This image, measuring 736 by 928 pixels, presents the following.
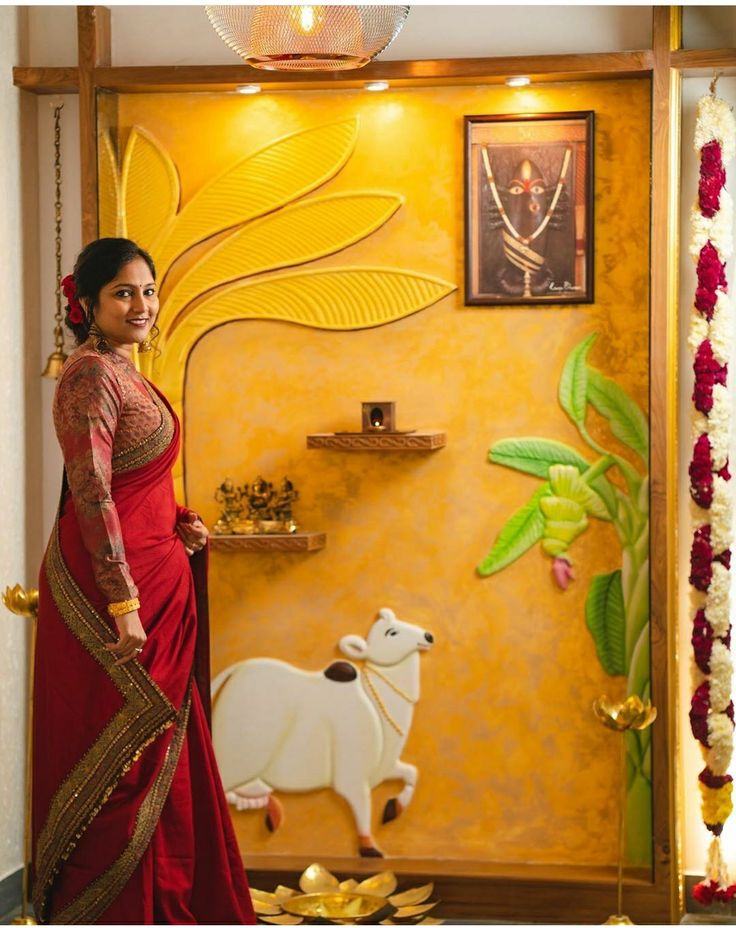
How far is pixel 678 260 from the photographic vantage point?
12.9 ft

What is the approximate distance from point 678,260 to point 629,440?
1.76ft

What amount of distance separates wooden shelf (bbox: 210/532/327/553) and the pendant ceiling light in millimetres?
1480

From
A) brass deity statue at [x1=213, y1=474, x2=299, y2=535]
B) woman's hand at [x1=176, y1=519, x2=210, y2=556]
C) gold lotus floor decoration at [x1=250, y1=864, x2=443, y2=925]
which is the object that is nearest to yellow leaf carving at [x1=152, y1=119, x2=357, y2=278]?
brass deity statue at [x1=213, y1=474, x2=299, y2=535]

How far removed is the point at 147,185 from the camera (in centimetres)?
415

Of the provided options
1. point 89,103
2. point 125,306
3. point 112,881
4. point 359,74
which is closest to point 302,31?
point 125,306

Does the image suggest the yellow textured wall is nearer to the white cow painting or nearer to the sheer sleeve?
the white cow painting

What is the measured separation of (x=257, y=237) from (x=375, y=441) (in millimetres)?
750

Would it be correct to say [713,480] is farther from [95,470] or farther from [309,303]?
[95,470]

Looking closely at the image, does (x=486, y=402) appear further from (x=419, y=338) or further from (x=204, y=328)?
(x=204, y=328)

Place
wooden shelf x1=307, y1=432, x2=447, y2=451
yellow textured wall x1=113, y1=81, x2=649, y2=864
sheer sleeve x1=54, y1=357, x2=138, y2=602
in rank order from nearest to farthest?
1. sheer sleeve x1=54, y1=357, x2=138, y2=602
2. wooden shelf x1=307, y1=432, x2=447, y2=451
3. yellow textured wall x1=113, y1=81, x2=649, y2=864

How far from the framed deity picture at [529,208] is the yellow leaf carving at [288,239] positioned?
0.27 meters

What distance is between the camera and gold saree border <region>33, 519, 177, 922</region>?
10.2 feet

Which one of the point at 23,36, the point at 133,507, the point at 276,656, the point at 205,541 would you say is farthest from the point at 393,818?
the point at 23,36

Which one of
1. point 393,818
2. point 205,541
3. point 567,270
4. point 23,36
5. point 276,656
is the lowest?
point 393,818
